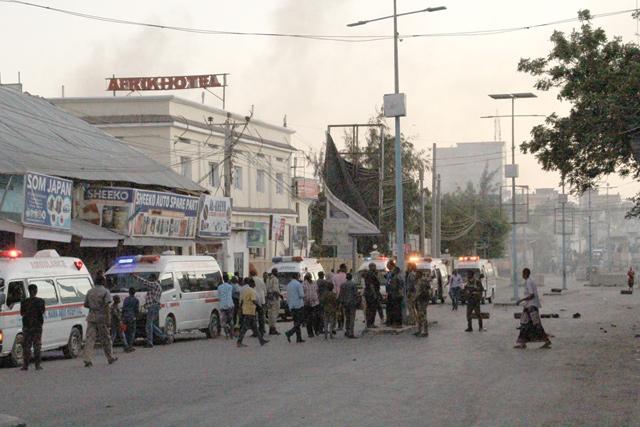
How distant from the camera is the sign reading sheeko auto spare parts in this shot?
59.7 meters

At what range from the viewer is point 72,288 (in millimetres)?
25484

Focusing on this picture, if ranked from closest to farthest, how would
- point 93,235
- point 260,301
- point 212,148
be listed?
point 260,301 < point 93,235 < point 212,148

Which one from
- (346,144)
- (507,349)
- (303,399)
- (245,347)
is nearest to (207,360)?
(245,347)

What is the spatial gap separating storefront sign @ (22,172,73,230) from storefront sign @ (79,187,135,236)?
4416 millimetres

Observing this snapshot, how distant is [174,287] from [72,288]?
188 inches

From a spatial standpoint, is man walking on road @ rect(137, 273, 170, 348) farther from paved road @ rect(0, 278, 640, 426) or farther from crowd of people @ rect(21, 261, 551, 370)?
paved road @ rect(0, 278, 640, 426)

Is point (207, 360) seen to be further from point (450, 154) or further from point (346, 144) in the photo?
point (450, 154)

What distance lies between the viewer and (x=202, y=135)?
5719 centimetres

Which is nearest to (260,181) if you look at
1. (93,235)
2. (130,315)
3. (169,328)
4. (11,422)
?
(93,235)

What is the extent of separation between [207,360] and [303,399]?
27.0 ft

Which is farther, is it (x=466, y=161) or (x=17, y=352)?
(x=466, y=161)

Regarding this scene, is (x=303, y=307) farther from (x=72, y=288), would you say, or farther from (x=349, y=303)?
(x=72, y=288)

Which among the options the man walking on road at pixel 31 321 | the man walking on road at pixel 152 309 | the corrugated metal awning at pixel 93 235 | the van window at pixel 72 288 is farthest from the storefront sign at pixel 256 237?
the man walking on road at pixel 31 321

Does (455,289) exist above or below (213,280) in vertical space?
below
